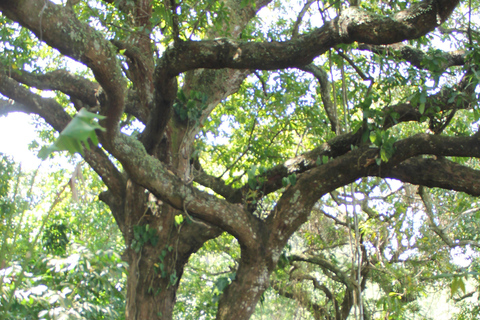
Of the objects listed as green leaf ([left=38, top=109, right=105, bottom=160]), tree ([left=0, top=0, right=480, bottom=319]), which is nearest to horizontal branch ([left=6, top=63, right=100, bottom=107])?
tree ([left=0, top=0, right=480, bottom=319])

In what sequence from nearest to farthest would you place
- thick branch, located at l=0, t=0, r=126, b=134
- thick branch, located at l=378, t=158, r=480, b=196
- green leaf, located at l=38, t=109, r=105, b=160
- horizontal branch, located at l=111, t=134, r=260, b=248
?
green leaf, located at l=38, t=109, r=105, b=160, thick branch, located at l=0, t=0, r=126, b=134, horizontal branch, located at l=111, t=134, r=260, b=248, thick branch, located at l=378, t=158, r=480, b=196

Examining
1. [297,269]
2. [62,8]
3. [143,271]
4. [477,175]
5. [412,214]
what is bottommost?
[143,271]

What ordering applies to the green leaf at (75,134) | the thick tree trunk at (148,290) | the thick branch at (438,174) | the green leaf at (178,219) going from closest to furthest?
the green leaf at (75,134), the thick branch at (438,174), the thick tree trunk at (148,290), the green leaf at (178,219)

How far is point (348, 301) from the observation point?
687cm

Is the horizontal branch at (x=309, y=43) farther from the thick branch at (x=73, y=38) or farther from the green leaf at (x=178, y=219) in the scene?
the green leaf at (x=178, y=219)

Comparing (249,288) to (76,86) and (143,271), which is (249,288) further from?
(76,86)

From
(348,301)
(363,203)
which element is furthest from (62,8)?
(348,301)

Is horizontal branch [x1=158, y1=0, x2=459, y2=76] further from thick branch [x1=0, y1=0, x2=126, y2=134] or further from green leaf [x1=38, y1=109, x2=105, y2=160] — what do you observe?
green leaf [x1=38, y1=109, x2=105, y2=160]

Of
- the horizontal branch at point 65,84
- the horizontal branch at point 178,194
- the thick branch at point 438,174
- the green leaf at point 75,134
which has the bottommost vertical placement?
the green leaf at point 75,134

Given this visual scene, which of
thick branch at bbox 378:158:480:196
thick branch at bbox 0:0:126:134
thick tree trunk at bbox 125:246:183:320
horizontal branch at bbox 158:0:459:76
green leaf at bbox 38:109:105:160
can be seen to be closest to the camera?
green leaf at bbox 38:109:105:160

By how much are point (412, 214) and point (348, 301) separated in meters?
1.86

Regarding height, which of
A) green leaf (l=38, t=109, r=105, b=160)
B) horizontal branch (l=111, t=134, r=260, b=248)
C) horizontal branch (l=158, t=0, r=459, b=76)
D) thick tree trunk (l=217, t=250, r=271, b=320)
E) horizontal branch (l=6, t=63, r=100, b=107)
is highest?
horizontal branch (l=6, t=63, r=100, b=107)

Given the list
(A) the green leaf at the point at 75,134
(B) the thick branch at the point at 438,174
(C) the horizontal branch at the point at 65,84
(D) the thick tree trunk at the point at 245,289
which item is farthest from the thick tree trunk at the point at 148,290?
(A) the green leaf at the point at 75,134

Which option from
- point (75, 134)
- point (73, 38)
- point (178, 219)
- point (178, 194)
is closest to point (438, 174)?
point (178, 194)
